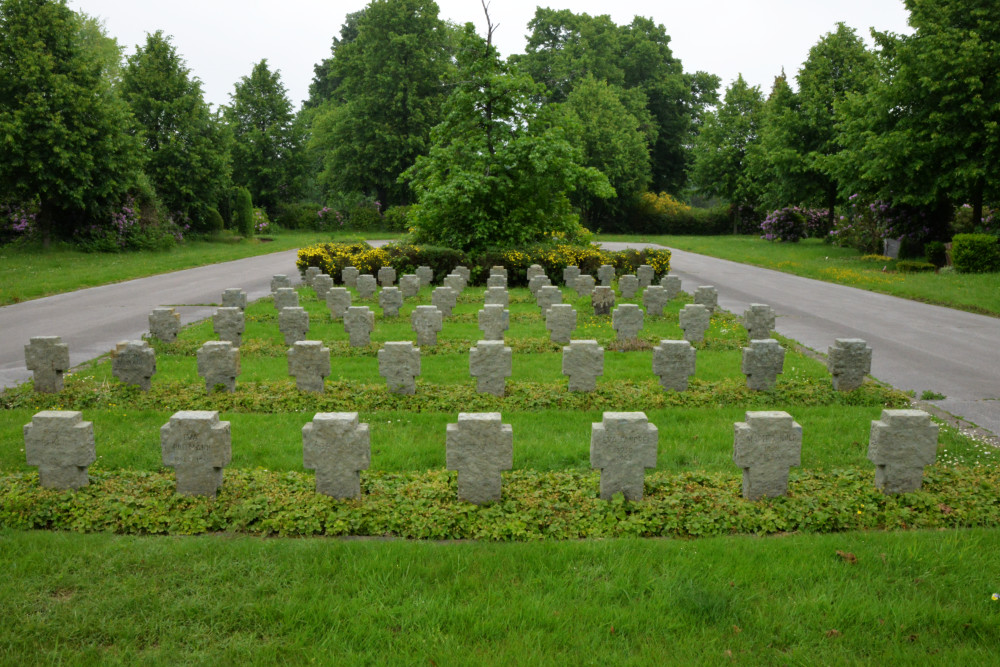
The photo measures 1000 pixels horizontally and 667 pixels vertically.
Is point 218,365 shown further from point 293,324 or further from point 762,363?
point 762,363

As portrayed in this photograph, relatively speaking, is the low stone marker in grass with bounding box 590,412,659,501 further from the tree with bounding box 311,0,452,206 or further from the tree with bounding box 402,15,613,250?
the tree with bounding box 311,0,452,206

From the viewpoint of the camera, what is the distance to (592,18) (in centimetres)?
6328

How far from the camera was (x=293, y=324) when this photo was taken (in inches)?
492

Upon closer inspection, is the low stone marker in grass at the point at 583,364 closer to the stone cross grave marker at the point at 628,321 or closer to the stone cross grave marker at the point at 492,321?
the stone cross grave marker at the point at 492,321

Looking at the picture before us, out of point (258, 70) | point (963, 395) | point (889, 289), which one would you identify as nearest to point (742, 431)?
point (963, 395)

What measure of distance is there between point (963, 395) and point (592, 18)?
61.0 meters

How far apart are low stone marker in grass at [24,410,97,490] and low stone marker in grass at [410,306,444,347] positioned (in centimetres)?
667

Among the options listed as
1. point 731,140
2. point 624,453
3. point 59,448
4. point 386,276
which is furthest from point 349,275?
point 731,140

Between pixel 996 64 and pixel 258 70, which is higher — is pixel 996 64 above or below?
below

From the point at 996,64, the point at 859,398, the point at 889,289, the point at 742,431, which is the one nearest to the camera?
the point at 742,431

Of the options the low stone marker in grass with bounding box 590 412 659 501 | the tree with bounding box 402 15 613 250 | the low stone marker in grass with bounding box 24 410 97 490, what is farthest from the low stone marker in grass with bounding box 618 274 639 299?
the low stone marker in grass with bounding box 24 410 97 490

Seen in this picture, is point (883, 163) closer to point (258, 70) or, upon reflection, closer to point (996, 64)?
point (996, 64)

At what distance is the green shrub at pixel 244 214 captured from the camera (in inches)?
1689

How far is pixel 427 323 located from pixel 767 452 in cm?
737
